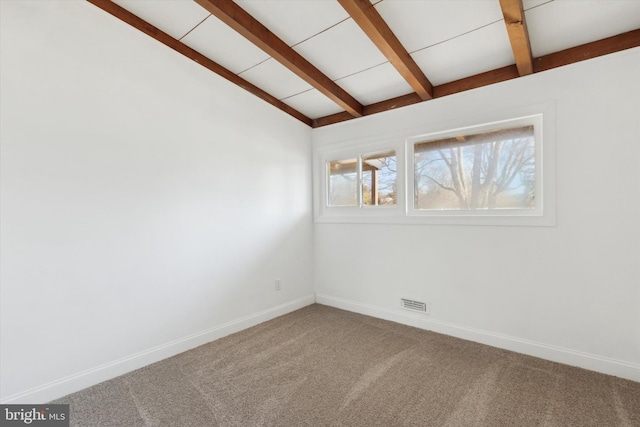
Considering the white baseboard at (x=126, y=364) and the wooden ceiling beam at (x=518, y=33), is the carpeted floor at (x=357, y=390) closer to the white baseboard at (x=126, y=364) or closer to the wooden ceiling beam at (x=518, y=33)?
the white baseboard at (x=126, y=364)

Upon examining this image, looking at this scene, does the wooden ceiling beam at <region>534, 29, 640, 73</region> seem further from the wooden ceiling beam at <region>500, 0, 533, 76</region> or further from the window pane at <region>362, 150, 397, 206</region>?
the window pane at <region>362, 150, 397, 206</region>

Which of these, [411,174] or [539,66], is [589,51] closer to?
[539,66]

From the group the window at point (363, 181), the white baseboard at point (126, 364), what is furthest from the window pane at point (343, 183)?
the white baseboard at point (126, 364)

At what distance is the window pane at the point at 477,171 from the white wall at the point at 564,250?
0.67ft

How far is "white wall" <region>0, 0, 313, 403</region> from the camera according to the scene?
1830 mm

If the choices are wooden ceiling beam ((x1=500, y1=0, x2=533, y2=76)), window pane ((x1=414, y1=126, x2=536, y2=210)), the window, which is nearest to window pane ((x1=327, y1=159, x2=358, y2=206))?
the window

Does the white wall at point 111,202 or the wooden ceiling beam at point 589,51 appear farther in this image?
the wooden ceiling beam at point 589,51

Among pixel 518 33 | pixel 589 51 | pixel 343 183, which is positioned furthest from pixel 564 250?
pixel 343 183

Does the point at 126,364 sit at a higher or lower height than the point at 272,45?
lower

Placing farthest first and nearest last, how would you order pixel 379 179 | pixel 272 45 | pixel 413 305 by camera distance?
Result: 1. pixel 379 179
2. pixel 413 305
3. pixel 272 45

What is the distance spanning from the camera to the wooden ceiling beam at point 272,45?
201 cm

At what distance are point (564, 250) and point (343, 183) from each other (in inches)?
87.2

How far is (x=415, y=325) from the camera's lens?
299cm

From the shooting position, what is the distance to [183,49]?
2.55 metres
